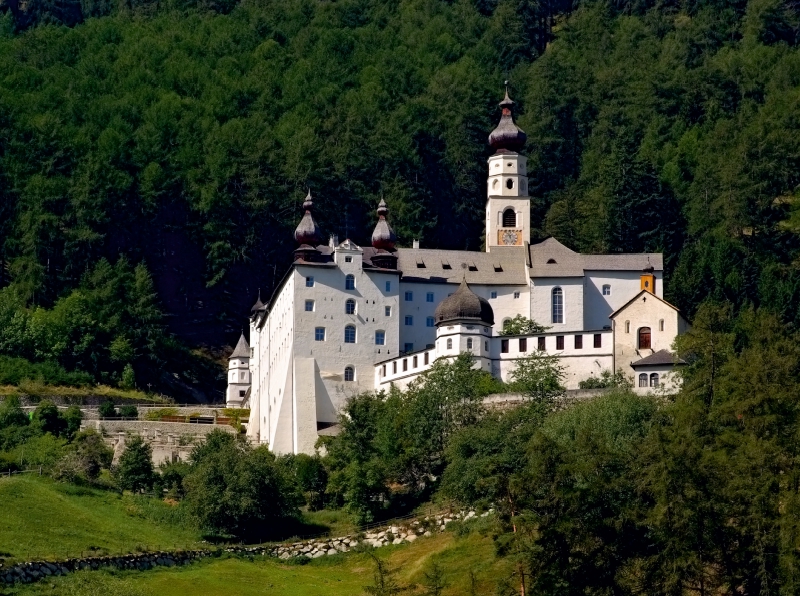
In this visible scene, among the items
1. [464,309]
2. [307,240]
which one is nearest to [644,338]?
[464,309]

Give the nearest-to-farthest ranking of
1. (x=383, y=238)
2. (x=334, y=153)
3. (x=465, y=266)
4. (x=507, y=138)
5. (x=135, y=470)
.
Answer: (x=135, y=470)
(x=383, y=238)
(x=465, y=266)
(x=507, y=138)
(x=334, y=153)

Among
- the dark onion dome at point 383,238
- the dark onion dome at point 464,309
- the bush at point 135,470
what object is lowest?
the bush at point 135,470

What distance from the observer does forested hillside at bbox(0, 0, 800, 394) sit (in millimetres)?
101375

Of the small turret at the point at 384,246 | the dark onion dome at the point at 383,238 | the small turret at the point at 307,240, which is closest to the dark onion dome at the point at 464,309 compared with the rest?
the small turret at the point at 384,246

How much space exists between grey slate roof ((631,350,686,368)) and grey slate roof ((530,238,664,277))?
381 inches

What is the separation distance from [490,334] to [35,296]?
28299mm

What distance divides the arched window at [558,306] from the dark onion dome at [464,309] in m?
6.23

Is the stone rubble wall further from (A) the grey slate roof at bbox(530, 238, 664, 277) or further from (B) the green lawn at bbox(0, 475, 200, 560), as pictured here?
(A) the grey slate roof at bbox(530, 238, 664, 277)

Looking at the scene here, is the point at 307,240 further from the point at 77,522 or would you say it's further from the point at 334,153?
the point at 334,153

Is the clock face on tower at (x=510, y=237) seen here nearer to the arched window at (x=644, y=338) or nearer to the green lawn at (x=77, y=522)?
the arched window at (x=644, y=338)

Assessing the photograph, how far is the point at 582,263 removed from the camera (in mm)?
89250

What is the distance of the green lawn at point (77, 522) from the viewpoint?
61.0 metres

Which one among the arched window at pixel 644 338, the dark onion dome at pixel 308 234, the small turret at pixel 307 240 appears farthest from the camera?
the dark onion dome at pixel 308 234

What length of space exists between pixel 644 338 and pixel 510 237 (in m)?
12.6
